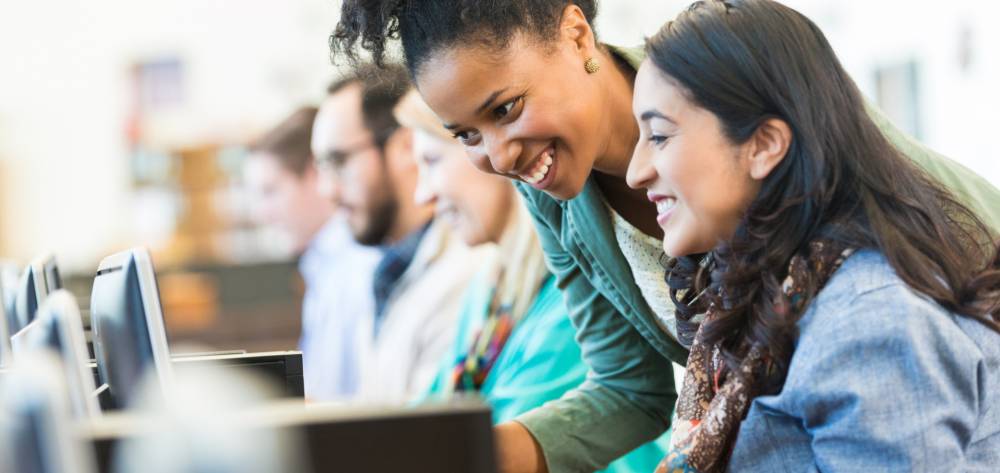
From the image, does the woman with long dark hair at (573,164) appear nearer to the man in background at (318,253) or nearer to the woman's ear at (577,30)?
the woman's ear at (577,30)

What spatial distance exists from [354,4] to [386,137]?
78.2 inches

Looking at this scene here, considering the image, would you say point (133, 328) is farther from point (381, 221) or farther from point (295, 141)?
point (295, 141)

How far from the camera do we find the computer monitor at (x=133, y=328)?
961mm

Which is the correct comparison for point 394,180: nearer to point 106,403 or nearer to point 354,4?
point 354,4

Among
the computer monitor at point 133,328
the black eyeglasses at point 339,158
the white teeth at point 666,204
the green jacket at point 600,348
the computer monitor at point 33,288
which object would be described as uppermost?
the white teeth at point 666,204

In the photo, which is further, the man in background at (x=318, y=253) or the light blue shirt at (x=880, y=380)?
the man in background at (x=318, y=253)

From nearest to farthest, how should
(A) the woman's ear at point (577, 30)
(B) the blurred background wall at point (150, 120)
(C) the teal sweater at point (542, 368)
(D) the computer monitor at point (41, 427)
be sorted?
(D) the computer monitor at point (41, 427) → (A) the woman's ear at point (577, 30) → (C) the teal sweater at point (542, 368) → (B) the blurred background wall at point (150, 120)

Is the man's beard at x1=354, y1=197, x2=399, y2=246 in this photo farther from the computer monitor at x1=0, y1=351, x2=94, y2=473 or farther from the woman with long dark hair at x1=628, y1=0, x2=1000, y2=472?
A: the computer monitor at x1=0, y1=351, x2=94, y2=473

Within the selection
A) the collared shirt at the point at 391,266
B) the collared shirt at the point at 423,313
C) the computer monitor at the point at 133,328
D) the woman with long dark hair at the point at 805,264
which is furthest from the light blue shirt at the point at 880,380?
the collared shirt at the point at 391,266

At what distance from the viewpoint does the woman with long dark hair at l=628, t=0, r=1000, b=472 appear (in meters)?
0.93

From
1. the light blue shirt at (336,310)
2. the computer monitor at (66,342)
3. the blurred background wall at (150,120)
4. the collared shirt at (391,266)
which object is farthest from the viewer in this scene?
the blurred background wall at (150,120)

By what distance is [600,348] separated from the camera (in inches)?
63.9

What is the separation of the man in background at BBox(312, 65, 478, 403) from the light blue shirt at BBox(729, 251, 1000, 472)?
2.04 meters

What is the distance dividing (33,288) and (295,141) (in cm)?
277
